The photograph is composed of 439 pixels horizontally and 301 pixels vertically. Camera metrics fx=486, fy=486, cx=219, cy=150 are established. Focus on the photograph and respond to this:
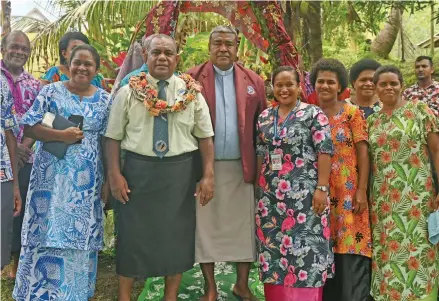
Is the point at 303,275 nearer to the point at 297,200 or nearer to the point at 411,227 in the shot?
the point at 297,200

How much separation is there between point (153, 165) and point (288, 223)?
983mm

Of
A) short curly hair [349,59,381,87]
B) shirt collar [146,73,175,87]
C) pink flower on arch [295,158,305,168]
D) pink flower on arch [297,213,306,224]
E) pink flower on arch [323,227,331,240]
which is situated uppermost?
short curly hair [349,59,381,87]

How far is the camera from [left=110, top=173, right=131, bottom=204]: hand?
3170mm

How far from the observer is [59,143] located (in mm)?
3176

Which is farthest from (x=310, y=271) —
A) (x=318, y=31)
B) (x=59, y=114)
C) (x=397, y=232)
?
(x=318, y=31)

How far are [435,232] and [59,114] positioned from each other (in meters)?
2.57

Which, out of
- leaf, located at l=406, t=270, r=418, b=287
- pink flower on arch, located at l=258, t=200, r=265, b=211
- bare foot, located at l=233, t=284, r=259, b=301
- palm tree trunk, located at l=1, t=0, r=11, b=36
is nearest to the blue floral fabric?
pink flower on arch, located at l=258, t=200, r=265, b=211

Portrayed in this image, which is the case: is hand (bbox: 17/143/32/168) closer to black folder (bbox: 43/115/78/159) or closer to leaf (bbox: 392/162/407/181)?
black folder (bbox: 43/115/78/159)

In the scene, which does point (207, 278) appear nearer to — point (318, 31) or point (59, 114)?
point (59, 114)

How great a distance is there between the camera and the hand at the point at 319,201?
320cm

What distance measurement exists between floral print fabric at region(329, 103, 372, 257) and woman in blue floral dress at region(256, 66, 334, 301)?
12 cm

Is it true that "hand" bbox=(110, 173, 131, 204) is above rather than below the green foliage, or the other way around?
below

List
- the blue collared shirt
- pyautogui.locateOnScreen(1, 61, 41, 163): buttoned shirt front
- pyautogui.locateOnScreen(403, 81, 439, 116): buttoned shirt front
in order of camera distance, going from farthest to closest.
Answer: pyautogui.locateOnScreen(403, 81, 439, 116): buttoned shirt front, pyautogui.locateOnScreen(1, 61, 41, 163): buttoned shirt front, the blue collared shirt

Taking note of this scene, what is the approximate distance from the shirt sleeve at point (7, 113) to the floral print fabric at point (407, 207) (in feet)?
8.04
